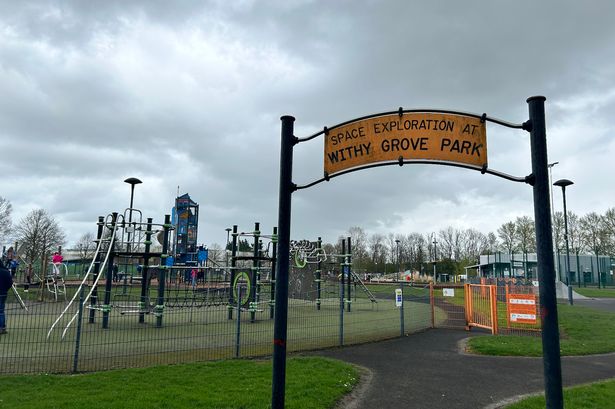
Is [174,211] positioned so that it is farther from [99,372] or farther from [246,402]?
[246,402]

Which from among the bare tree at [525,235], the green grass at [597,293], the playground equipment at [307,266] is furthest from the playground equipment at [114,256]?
the bare tree at [525,235]

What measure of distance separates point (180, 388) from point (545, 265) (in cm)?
535

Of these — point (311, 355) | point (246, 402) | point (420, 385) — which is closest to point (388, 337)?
point (311, 355)

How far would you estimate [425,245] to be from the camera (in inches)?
3942

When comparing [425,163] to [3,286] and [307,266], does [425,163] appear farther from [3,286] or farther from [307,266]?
[307,266]

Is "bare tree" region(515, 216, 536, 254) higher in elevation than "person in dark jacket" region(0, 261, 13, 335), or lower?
higher

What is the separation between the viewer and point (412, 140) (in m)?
4.93

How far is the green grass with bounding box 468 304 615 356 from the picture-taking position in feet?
36.4

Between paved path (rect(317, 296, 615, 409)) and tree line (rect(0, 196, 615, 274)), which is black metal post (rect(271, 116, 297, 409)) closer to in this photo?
paved path (rect(317, 296, 615, 409))

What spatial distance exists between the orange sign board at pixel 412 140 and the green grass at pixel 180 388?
3564mm

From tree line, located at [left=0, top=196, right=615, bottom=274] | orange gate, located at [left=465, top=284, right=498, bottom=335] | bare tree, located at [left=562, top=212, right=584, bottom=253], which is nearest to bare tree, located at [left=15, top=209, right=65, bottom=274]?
tree line, located at [left=0, top=196, right=615, bottom=274]

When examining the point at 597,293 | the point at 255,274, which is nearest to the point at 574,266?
the point at 597,293

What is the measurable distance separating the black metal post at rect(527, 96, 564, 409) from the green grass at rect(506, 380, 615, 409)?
9.99 feet

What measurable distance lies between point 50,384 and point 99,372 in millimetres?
983
